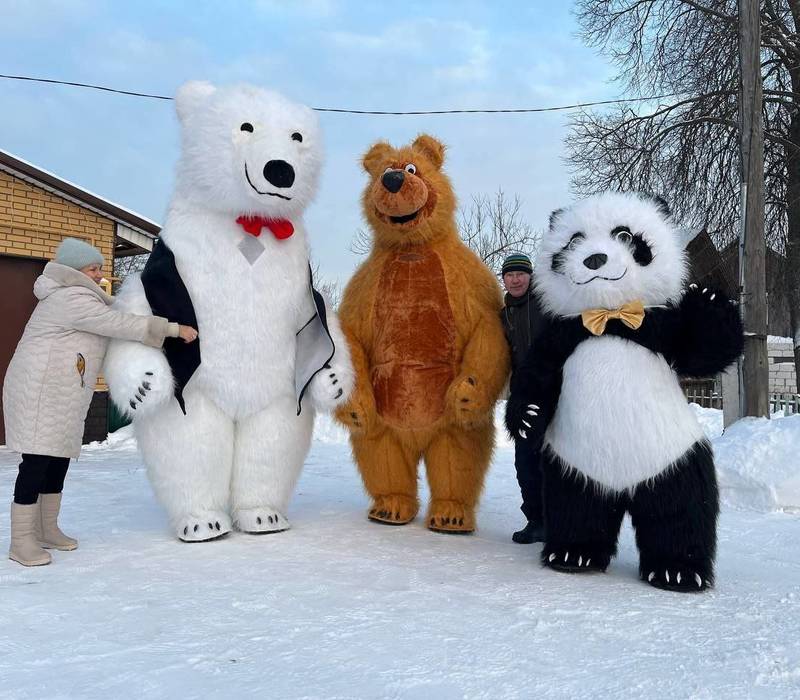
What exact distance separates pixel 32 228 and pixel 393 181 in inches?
228

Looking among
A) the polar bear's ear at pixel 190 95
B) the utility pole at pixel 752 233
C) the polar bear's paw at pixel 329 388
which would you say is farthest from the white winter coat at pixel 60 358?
the utility pole at pixel 752 233

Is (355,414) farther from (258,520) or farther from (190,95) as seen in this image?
(190,95)

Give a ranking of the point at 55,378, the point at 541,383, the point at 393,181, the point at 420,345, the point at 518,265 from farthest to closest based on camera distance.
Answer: the point at 518,265, the point at 420,345, the point at 393,181, the point at 55,378, the point at 541,383

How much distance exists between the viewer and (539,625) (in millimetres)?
2516

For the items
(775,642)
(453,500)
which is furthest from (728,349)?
(453,500)

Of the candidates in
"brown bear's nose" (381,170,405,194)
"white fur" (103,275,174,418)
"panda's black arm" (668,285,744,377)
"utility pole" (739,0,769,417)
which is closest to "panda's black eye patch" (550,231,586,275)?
"panda's black arm" (668,285,744,377)

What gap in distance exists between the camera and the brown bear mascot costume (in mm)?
3932

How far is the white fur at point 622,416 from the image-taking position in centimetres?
304

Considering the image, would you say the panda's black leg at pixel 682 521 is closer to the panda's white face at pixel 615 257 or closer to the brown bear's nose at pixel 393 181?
the panda's white face at pixel 615 257

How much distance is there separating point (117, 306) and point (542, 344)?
2.11 meters

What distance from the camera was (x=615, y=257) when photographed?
3174mm

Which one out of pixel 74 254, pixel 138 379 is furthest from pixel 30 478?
pixel 74 254

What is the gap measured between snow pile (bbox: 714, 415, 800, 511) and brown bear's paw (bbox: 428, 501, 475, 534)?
2.13 metres

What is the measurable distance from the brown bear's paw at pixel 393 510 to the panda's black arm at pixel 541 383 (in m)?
1.11
